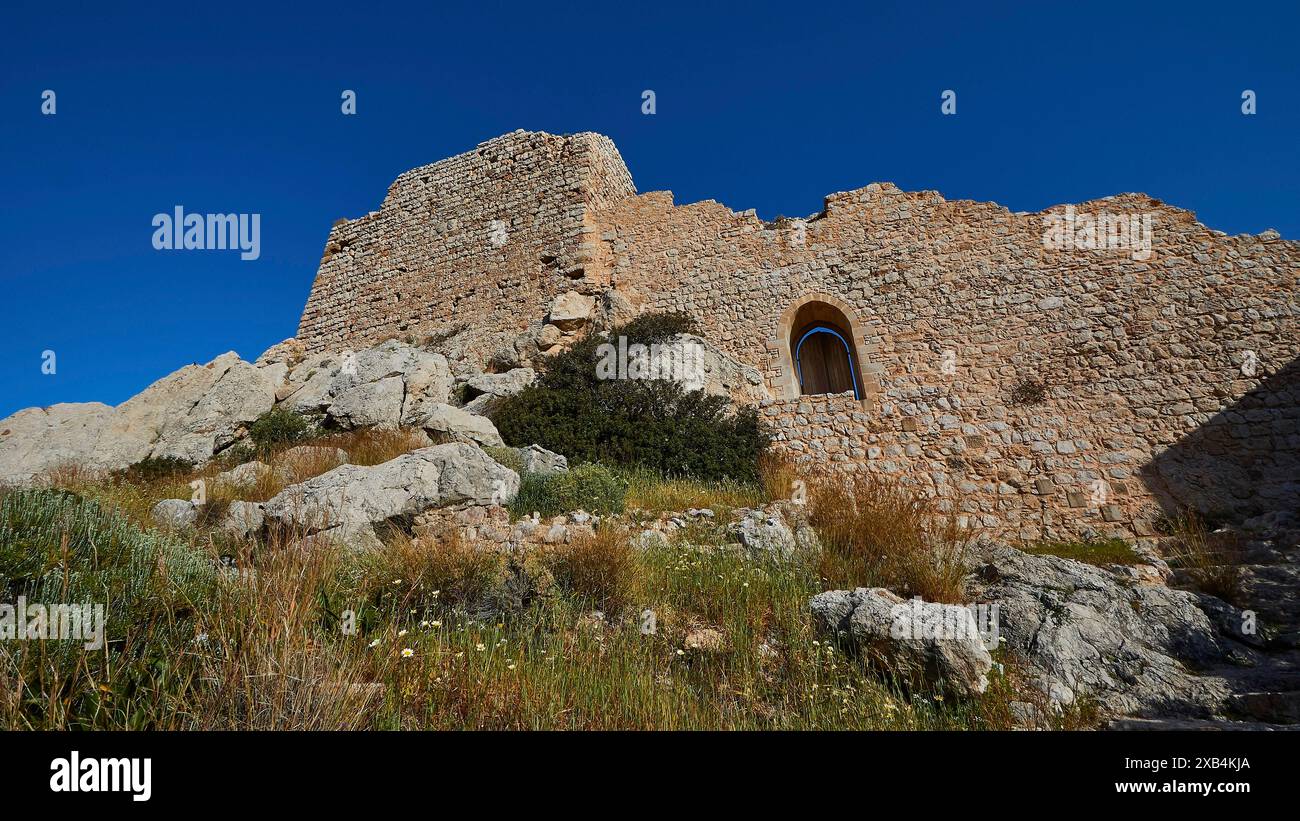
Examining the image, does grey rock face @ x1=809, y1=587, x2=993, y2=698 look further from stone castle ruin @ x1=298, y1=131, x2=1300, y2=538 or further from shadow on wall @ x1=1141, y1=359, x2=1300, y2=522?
shadow on wall @ x1=1141, y1=359, x2=1300, y2=522

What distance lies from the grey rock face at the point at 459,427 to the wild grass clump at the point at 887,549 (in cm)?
459

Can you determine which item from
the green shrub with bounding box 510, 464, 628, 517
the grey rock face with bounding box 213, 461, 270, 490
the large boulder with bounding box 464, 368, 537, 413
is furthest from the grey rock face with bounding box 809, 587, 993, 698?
the large boulder with bounding box 464, 368, 537, 413

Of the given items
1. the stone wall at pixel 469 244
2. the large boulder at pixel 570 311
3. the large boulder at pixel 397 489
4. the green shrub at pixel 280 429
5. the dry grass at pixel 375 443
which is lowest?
the large boulder at pixel 397 489

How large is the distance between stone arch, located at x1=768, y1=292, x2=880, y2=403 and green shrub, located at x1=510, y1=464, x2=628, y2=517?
5.21 meters

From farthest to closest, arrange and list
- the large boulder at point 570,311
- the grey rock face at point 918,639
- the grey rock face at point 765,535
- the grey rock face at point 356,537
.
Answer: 1. the large boulder at point 570,311
2. the grey rock face at point 765,535
3. the grey rock face at point 356,537
4. the grey rock face at point 918,639

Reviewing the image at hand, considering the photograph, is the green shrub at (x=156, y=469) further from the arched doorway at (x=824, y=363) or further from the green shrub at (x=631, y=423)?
the arched doorway at (x=824, y=363)

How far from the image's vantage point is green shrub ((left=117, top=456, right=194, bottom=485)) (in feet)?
29.7

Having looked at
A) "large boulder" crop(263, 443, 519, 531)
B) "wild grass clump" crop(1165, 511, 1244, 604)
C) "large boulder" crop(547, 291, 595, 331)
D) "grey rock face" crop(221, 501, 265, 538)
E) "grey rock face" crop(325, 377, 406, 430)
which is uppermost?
"large boulder" crop(547, 291, 595, 331)

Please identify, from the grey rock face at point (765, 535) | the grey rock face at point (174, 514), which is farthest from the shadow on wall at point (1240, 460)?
the grey rock face at point (174, 514)

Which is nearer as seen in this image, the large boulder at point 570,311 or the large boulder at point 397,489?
the large boulder at point 397,489

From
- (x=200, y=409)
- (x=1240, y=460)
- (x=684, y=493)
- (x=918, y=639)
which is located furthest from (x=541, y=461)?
(x=1240, y=460)

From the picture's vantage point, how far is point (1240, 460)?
8273mm

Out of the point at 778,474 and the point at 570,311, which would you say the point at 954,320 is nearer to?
the point at 778,474

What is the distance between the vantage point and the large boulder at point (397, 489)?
5.15 m
